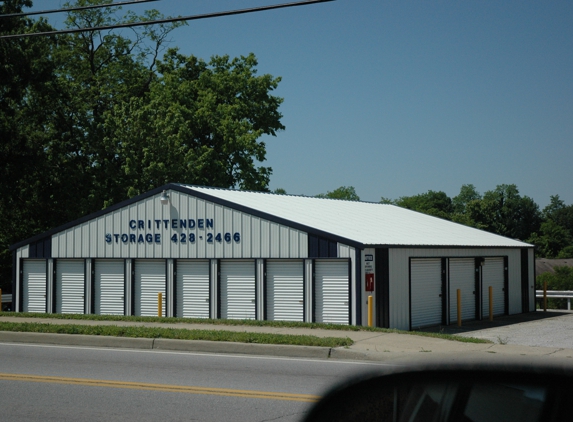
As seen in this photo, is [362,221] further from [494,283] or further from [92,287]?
[92,287]

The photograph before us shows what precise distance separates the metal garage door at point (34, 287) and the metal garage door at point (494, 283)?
54.5 feet

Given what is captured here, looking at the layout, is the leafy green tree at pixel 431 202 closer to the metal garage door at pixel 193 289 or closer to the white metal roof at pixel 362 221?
the white metal roof at pixel 362 221

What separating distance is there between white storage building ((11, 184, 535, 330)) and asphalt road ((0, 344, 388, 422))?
26.4ft

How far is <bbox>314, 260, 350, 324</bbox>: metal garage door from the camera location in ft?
73.4

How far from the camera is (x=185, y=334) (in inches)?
672

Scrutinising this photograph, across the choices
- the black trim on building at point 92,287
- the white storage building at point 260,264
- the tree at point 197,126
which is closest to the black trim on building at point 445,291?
the white storage building at point 260,264

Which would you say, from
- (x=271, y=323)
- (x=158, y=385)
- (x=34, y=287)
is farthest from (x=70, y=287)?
(x=158, y=385)

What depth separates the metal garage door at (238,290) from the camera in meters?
24.3

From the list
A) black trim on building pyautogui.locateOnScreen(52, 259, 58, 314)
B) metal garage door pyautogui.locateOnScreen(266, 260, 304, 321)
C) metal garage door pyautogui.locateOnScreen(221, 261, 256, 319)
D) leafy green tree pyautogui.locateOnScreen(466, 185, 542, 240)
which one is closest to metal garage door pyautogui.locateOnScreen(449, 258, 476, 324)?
metal garage door pyautogui.locateOnScreen(266, 260, 304, 321)

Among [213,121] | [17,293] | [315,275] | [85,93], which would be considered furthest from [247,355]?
[85,93]

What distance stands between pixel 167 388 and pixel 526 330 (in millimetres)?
15345

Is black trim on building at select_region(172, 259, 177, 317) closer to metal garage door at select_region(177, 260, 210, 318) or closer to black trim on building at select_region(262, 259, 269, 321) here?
metal garage door at select_region(177, 260, 210, 318)

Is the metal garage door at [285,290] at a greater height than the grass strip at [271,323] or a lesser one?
greater

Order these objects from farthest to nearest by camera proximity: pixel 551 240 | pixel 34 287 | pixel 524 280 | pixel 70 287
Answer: pixel 551 240, pixel 524 280, pixel 34 287, pixel 70 287
